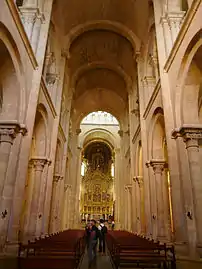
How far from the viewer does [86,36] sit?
18188mm

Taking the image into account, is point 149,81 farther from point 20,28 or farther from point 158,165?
point 20,28

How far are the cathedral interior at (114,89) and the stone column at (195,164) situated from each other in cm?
3

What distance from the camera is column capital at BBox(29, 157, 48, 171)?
12.2 meters

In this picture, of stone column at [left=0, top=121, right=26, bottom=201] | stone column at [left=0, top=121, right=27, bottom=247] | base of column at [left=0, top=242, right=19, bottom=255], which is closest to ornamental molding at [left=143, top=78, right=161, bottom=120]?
stone column at [left=0, top=121, right=27, bottom=247]

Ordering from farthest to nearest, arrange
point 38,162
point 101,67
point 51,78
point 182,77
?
point 101,67 → point 51,78 → point 38,162 → point 182,77

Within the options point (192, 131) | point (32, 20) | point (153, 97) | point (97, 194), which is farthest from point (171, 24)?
point (97, 194)

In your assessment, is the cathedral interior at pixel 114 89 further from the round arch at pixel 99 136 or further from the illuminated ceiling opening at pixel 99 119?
the illuminated ceiling opening at pixel 99 119

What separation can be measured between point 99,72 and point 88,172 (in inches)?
1122

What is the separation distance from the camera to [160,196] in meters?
11.7

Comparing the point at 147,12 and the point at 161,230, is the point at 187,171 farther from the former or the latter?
the point at 147,12

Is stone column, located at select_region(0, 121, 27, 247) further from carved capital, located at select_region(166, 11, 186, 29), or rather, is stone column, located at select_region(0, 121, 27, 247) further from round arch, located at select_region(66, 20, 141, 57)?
round arch, located at select_region(66, 20, 141, 57)

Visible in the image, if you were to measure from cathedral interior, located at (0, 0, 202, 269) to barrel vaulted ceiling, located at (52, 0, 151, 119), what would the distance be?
3.1 inches

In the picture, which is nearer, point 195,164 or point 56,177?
point 195,164

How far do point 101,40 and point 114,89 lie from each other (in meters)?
6.28
